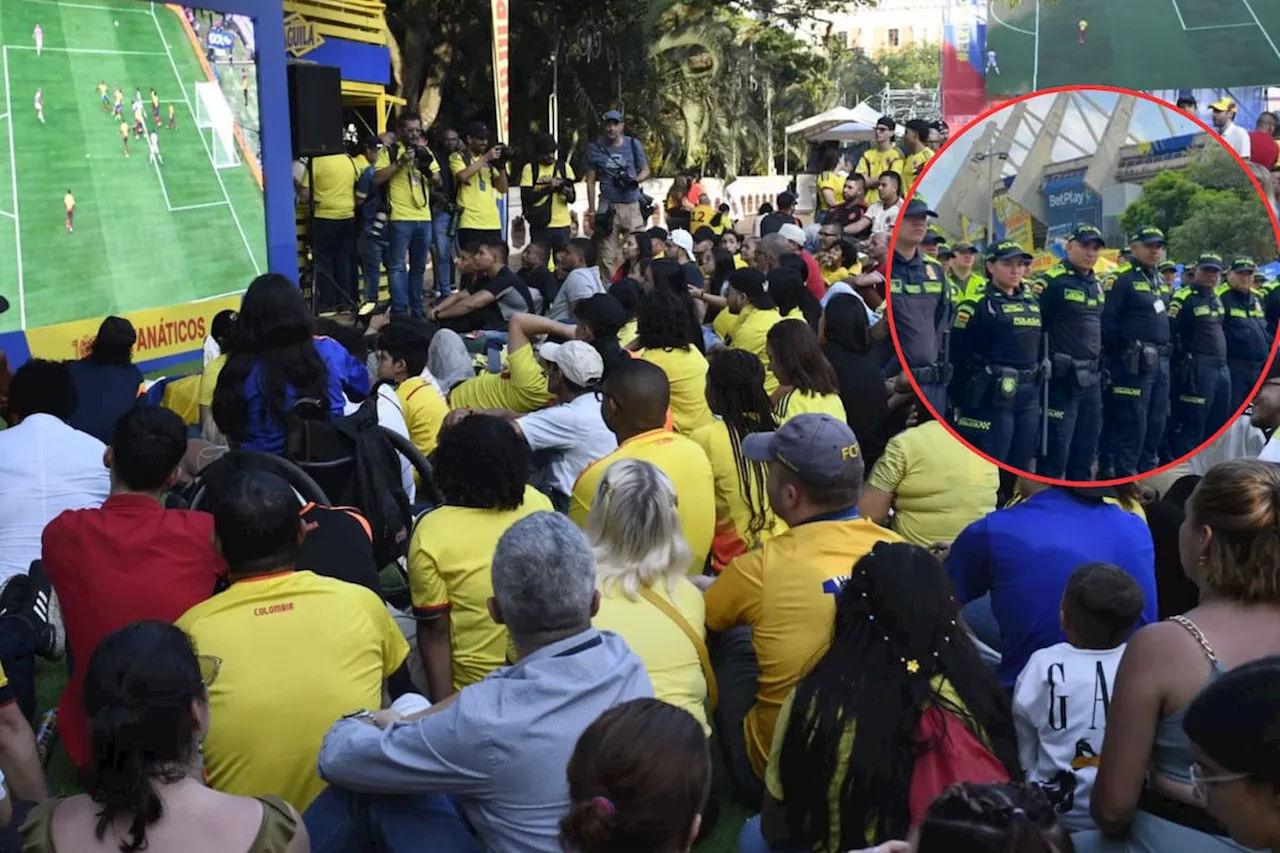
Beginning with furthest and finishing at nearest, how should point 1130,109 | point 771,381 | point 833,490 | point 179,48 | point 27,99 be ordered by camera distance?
point 179,48 < point 27,99 < point 771,381 < point 833,490 < point 1130,109

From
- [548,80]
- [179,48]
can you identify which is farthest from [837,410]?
[548,80]

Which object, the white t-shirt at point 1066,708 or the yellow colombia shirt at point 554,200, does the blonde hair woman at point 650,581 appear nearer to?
the white t-shirt at point 1066,708

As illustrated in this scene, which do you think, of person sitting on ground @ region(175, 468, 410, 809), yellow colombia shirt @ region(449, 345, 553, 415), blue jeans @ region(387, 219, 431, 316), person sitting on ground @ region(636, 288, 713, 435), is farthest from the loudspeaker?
person sitting on ground @ region(175, 468, 410, 809)

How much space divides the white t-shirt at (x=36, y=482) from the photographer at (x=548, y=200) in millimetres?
9019

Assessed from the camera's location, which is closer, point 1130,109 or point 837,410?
point 1130,109

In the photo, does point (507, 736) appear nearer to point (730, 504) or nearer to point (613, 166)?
point (730, 504)

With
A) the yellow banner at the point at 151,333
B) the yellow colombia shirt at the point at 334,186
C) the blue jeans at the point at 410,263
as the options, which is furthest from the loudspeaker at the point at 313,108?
the yellow banner at the point at 151,333

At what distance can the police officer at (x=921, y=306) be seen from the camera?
3.22 m

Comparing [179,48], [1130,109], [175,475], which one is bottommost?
[175,475]

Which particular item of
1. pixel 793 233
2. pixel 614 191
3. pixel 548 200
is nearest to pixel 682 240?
pixel 793 233

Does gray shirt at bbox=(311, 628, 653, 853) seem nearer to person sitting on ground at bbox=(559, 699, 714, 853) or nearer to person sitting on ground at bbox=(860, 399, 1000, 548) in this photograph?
person sitting on ground at bbox=(559, 699, 714, 853)

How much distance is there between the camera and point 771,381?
6.94 meters

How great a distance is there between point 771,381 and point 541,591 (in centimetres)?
424

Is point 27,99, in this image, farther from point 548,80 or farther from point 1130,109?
point 548,80
